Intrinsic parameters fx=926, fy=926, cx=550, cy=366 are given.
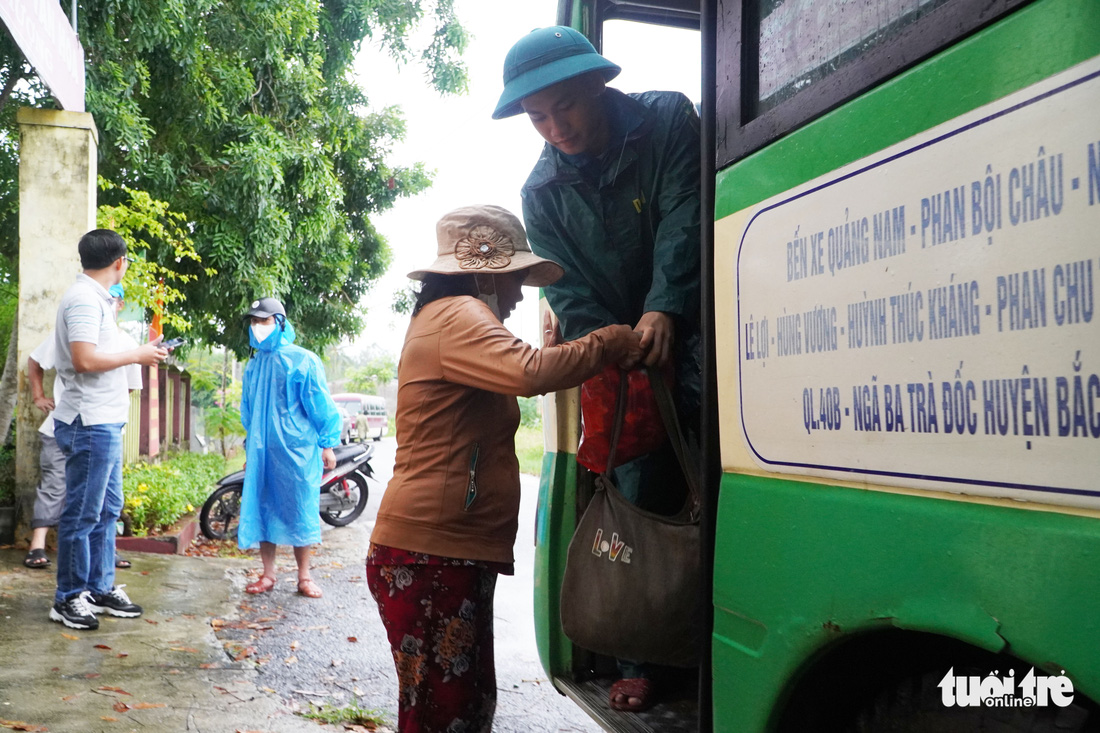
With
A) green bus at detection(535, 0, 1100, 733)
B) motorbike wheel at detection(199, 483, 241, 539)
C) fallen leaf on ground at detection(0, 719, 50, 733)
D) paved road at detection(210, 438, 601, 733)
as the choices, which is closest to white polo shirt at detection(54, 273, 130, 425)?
paved road at detection(210, 438, 601, 733)

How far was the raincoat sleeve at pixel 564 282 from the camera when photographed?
2766mm

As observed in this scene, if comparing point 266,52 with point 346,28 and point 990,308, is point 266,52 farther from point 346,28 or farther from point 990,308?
point 990,308

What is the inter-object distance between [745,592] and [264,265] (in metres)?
10.4

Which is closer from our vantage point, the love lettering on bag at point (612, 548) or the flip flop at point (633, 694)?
the love lettering on bag at point (612, 548)

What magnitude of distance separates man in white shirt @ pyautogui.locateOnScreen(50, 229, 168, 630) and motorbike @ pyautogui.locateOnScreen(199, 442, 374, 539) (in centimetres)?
310

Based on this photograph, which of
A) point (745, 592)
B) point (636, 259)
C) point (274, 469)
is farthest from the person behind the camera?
point (274, 469)

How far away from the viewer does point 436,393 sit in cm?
235

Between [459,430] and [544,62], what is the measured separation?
102 cm

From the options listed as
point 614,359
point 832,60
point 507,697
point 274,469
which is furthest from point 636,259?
point 274,469

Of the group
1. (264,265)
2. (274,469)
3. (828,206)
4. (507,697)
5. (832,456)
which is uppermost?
(264,265)

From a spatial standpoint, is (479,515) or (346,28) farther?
(346,28)

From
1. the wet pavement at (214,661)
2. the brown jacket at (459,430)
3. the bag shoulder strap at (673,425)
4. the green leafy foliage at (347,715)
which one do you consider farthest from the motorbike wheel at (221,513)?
the bag shoulder strap at (673,425)

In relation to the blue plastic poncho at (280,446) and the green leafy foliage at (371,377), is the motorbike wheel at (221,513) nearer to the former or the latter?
the blue plastic poncho at (280,446)

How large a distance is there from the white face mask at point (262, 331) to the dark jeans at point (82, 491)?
51.0 inches
